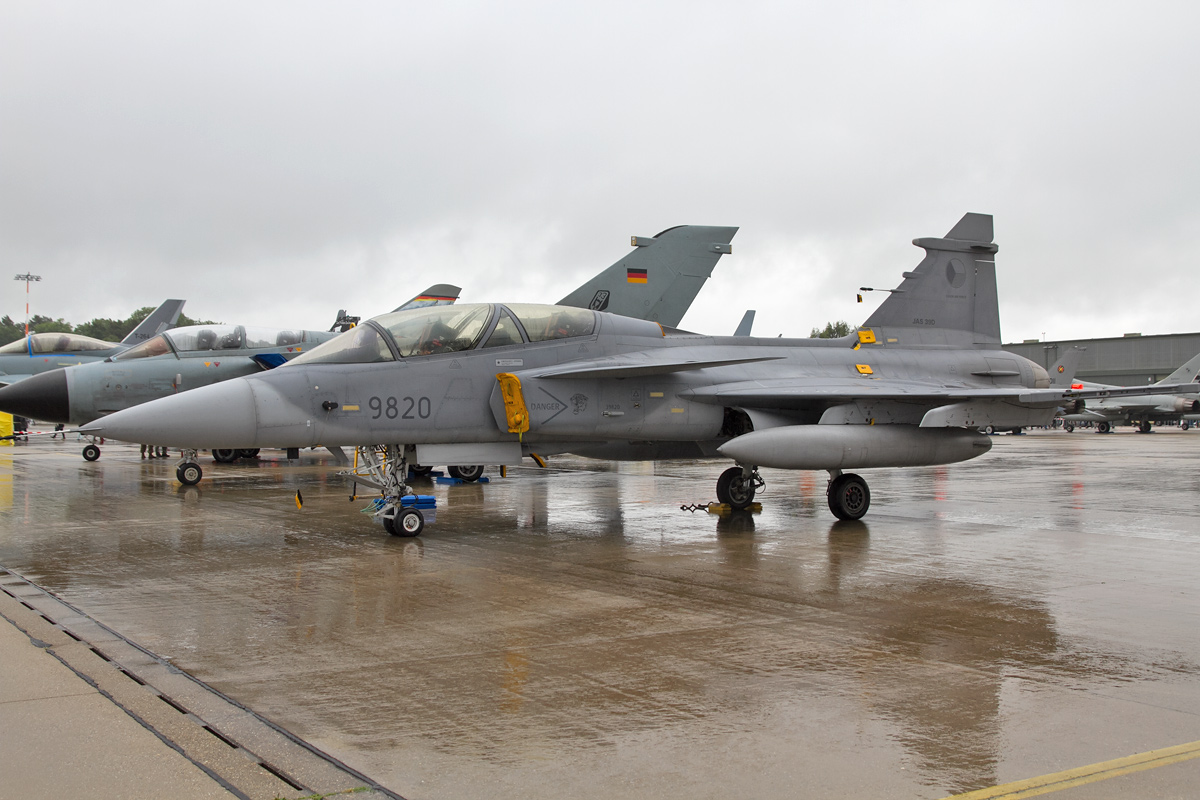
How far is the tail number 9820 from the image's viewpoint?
8945mm

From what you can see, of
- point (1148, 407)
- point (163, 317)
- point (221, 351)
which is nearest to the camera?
point (221, 351)

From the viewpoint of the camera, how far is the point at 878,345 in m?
12.2

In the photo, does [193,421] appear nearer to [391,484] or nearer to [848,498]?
[391,484]

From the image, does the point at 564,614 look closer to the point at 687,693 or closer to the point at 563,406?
the point at 687,693

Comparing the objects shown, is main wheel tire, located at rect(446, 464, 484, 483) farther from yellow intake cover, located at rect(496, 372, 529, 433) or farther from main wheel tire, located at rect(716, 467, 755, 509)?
yellow intake cover, located at rect(496, 372, 529, 433)

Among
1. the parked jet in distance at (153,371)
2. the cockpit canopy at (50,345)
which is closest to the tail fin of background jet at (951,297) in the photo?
the parked jet in distance at (153,371)

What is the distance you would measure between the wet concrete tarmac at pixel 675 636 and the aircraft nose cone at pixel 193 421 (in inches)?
41.2

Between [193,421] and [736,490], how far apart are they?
21.1ft

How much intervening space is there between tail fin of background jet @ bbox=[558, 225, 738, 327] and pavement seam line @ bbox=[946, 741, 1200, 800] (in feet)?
40.3

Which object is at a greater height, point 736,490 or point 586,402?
point 586,402

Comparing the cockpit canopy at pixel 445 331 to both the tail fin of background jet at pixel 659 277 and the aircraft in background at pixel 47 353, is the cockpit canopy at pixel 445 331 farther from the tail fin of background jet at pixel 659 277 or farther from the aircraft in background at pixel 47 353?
the aircraft in background at pixel 47 353

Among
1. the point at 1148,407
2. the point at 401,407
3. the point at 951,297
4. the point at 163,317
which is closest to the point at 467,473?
the point at 401,407

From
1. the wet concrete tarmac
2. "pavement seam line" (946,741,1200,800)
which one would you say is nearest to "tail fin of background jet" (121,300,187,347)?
the wet concrete tarmac

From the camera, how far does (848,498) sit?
10758mm
